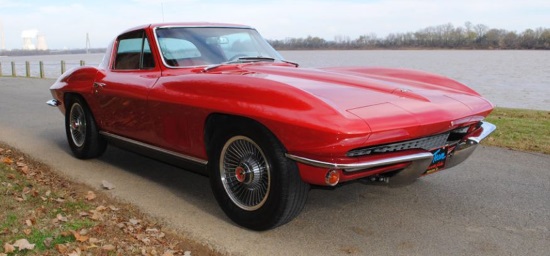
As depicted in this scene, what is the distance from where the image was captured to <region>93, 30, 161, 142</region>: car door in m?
4.42

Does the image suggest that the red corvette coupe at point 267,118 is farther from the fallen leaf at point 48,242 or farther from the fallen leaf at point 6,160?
the fallen leaf at point 6,160

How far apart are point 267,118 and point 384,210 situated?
1.41m

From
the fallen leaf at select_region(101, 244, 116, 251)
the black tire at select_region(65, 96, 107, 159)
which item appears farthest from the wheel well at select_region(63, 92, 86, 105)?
the fallen leaf at select_region(101, 244, 116, 251)

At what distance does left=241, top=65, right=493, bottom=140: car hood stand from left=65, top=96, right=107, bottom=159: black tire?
2.19 metres

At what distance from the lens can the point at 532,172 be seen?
5074mm

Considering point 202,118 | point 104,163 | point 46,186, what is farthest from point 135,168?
point 202,118

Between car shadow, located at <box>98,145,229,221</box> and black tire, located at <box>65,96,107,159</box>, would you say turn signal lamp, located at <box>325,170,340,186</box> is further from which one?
black tire, located at <box>65,96,107,159</box>

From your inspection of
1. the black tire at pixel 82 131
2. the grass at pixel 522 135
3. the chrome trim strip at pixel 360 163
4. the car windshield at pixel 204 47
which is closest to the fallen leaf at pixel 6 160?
the black tire at pixel 82 131

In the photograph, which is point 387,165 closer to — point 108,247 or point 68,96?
point 108,247

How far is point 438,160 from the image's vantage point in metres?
3.54

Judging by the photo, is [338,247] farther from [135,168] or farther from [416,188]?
[135,168]

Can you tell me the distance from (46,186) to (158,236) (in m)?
1.82

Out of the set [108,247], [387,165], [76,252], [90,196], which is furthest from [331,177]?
[90,196]

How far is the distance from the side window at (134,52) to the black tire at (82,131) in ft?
2.51
